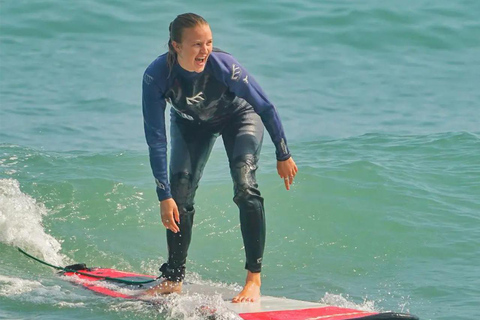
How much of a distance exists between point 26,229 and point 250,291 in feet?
9.85

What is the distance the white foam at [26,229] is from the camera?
7922 millimetres

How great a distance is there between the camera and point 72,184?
9750 millimetres

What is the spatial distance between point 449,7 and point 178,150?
14424mm

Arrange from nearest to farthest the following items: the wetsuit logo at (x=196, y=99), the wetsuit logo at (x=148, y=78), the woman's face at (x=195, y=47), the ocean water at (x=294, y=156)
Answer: the woman's face at (x=195, y=47) < the wetsuit logo at (x=148, y=78) < the wetsuit logo at (x=196, y=99) < the ocean water at (x=294, y=156)

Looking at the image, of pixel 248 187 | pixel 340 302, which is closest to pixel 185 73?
pixel 248 187

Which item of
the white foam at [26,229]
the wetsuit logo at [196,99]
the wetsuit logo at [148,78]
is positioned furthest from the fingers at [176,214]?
the white foam at [26,229]

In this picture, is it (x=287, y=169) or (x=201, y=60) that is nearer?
(x=201, y=60)

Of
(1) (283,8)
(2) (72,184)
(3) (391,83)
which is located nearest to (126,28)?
(1) (283,8)

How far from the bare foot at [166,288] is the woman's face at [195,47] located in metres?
1.53

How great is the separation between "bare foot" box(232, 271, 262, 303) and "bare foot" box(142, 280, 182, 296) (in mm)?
518

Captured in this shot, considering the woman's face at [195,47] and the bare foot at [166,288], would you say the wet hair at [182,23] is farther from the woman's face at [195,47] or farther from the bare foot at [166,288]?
the bare foot at [166,288]

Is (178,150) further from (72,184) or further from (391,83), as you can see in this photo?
(391,83)

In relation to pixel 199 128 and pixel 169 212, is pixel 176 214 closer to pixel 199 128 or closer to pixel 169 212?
pixel 169 212

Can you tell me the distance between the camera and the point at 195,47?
552 cm
